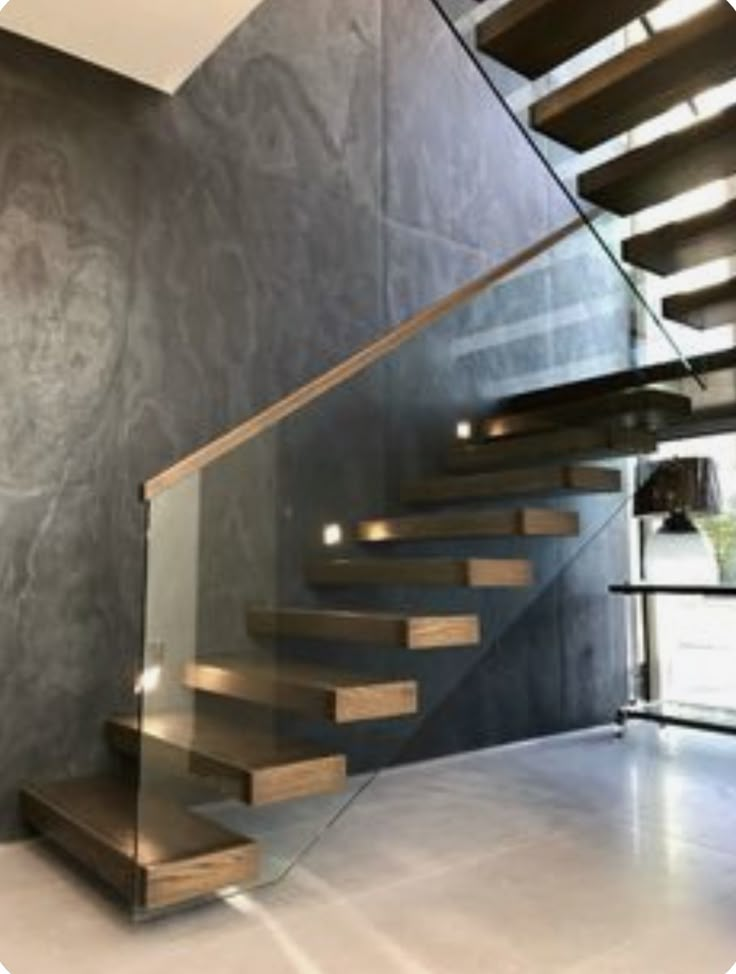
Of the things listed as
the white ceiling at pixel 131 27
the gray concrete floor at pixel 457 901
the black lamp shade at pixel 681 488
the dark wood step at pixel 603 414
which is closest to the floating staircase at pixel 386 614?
the gray concrete floor at pixel 457 901

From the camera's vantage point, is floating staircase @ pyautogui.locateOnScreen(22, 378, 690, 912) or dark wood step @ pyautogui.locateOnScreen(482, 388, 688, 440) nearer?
floating staircase @ pyautogui.locateOnScreen(22, 378, 690, 912)

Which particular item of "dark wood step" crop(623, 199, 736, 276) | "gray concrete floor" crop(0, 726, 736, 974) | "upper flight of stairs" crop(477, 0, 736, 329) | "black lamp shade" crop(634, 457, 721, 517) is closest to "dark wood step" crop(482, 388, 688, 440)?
"black lamp shade" crop(634, 457, 721, 517)

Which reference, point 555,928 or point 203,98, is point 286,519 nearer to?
point 555,928

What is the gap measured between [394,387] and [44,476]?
54.0 inches

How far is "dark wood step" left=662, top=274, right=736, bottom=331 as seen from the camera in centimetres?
321

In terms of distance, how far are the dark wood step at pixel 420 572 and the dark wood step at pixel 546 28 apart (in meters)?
1.70

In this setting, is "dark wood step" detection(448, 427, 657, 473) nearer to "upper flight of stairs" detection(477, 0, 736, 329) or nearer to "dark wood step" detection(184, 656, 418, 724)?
"upper flight of stairs" detection(477, 0, 736, 329)

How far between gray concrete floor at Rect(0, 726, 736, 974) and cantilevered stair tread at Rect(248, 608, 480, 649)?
710 mm

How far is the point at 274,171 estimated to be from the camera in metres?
3.97

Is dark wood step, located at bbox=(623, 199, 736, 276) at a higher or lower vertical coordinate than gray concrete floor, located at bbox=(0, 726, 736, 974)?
higher

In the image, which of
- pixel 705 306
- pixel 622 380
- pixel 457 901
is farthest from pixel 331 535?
pixel 705 306

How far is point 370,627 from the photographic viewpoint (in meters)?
2.89

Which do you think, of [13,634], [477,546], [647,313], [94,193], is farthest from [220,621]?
[647,313]

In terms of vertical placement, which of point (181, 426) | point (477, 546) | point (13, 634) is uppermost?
point (181, 426)
